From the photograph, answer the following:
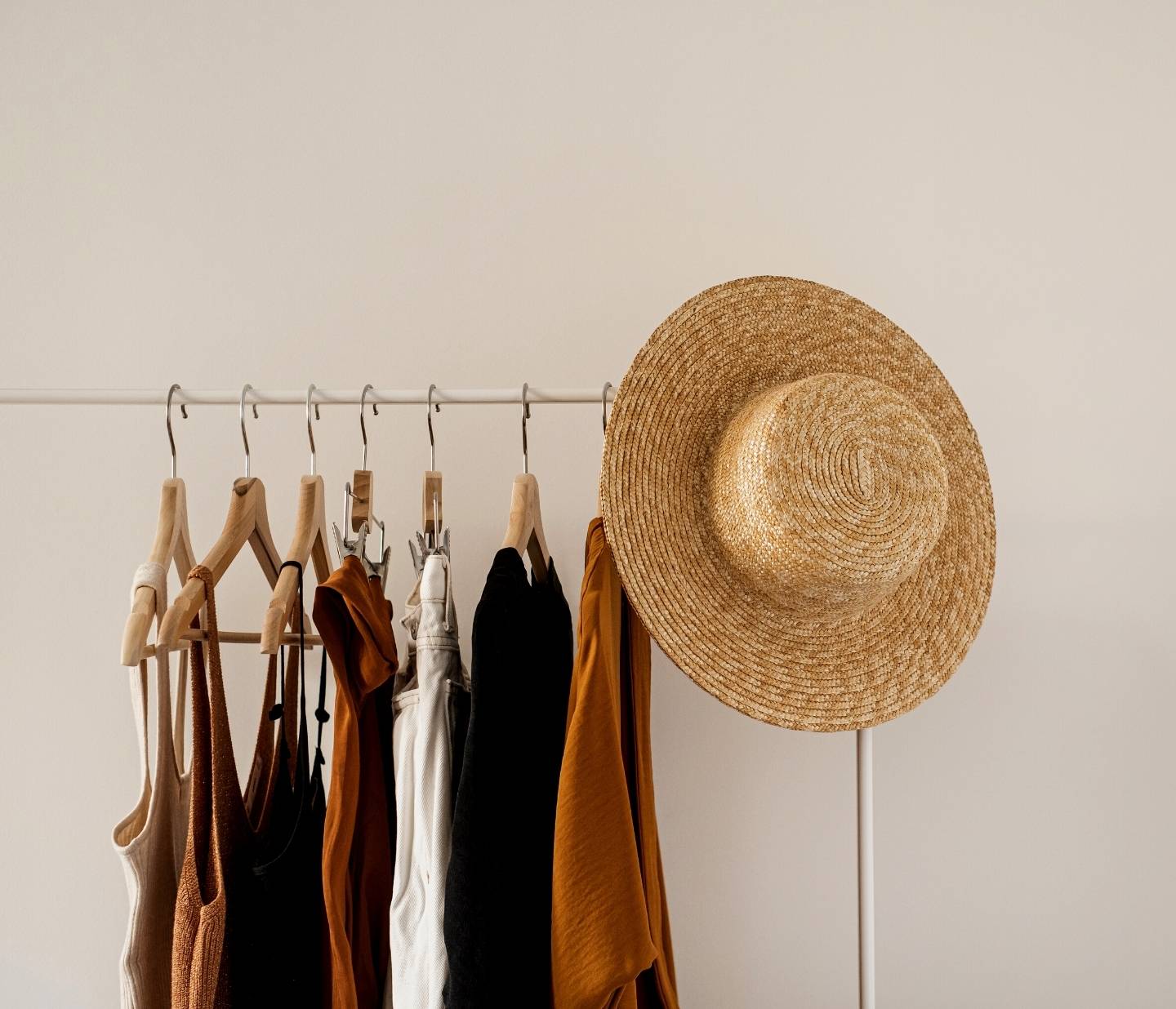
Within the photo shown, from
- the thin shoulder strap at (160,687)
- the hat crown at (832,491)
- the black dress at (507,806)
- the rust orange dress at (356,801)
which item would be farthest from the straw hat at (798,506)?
the thin shoulder strap at (160,687)

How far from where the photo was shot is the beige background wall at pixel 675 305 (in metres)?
1.46

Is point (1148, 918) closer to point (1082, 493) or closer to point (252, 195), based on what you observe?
point (1082, 493)

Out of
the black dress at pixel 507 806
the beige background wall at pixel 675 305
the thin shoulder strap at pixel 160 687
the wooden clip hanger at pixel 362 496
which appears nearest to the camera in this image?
the black dress at pixel 507 806

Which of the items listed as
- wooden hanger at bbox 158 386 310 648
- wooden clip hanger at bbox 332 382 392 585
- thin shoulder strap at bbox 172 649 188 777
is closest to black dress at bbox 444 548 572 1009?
wooden clip hanger at bbox 332 382 392 585

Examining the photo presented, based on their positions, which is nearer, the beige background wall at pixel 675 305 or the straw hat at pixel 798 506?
the straw hat at pixel 798 506

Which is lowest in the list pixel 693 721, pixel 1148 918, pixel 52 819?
pixel 1148 918

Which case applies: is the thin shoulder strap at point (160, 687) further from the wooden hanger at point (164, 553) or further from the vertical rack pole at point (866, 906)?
the vertical rack pole at point (866, 906)

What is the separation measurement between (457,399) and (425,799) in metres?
0.49

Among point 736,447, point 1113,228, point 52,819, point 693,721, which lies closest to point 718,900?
point 693,721

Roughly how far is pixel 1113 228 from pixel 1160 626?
65 cm

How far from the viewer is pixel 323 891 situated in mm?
988

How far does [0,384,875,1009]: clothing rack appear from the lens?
116cm

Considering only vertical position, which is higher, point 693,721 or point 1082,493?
point 1082,493

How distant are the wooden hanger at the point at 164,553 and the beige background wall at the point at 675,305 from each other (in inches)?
9.9
